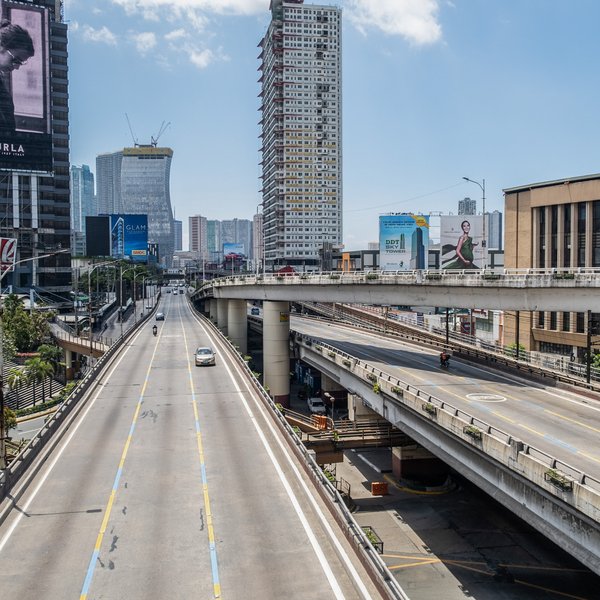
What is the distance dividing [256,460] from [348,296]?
30583mm

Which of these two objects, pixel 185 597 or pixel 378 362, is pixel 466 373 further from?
pixel 185 597

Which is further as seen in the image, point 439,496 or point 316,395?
point 316,395

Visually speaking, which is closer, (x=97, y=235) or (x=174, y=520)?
(x=174, y=520)

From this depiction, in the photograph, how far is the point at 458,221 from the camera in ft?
204

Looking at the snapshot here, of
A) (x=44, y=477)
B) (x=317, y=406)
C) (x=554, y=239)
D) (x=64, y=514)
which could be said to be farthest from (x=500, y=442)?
(x=554, y=239)

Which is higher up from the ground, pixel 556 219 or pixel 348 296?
pixel 556 219

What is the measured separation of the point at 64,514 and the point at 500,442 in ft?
50.9

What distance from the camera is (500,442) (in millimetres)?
22734

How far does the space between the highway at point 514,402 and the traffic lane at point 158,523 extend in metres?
13.8

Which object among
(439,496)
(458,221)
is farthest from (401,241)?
(439,496)

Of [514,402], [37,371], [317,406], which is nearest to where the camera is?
[514,402]

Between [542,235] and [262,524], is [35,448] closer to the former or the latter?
[262,524]

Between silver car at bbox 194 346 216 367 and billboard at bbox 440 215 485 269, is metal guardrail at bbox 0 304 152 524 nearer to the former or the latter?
silver car at bbox 194 346 216 367

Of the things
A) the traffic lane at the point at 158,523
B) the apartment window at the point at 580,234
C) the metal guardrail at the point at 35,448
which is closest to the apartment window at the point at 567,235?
the apartment window at the point at 580,234
